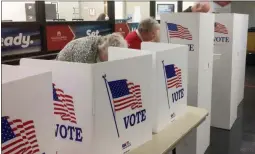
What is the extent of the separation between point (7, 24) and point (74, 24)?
3.22 feet

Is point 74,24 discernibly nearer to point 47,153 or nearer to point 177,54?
point 177,54

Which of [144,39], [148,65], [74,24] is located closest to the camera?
[148,65]

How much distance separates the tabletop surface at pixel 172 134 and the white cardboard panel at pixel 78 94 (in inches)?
11.3

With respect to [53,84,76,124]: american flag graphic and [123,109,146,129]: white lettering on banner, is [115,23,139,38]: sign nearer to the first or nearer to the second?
[123,109,146,129]: white lettering on banner

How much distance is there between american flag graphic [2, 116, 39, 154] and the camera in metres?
0.88

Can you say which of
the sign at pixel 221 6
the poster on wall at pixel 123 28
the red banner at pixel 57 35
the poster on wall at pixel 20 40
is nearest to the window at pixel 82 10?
the sign at pixel 221 6

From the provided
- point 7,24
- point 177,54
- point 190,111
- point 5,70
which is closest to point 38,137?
point 5,70

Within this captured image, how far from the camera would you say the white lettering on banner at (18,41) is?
120 inches

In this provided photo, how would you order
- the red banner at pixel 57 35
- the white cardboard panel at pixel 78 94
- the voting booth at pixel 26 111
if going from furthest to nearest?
the red banner at pixel 57 35 → the white cardboard panel at pixel 78 94 → the voting booth at pixel 26 111

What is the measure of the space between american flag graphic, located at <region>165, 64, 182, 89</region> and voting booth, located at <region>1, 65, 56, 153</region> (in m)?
0.78

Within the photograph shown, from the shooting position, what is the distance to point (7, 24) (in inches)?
121

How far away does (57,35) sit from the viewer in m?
3.69

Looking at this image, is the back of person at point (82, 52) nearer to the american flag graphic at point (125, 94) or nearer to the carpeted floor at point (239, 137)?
the american flag graphic at point (125, 94)

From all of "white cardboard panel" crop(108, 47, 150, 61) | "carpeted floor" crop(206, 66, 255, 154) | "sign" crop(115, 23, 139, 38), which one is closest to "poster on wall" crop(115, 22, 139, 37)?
"sign" crop(115, 23, 139, 38)
